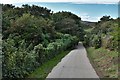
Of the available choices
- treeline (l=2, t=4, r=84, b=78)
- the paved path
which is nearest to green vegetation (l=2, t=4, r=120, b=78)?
treeline (l=2, t=4, r=84, b=78)

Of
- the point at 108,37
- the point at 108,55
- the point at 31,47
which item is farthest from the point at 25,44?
the point at 108,37

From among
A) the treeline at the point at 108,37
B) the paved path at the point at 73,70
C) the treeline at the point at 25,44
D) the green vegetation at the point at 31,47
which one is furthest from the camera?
the treeline at the point at 108,37

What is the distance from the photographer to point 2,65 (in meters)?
15.1

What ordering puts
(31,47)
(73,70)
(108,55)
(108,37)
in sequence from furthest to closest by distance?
(108,37) → (108,55) → (31,47) → (73,70)

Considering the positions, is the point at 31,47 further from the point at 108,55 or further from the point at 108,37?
the point at 108,37

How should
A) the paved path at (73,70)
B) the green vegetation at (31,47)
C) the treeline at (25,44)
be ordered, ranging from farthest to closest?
the paved path at (73,70) < the green vegetation at (31,47) < the treeline at (25,44)

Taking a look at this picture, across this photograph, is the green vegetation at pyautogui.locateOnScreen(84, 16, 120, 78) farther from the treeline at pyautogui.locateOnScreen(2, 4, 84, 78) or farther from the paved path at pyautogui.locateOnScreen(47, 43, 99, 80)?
the treeline at pyautogui.locateOnScreen(2, 4, 84, 78)

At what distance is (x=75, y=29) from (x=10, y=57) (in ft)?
224

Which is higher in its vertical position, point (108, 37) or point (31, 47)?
point (31, 47)

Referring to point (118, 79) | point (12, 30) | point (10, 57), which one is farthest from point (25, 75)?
point (12, 30)

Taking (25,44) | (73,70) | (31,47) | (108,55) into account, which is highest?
(25,44)

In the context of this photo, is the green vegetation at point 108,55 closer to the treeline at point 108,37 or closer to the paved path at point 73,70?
the treeline at point 108,37

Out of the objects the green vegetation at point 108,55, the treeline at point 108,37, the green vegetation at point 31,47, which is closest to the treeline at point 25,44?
the green vegetation at point 31,47

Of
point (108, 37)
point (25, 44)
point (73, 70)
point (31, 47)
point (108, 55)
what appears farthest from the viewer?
point (108, 37)
